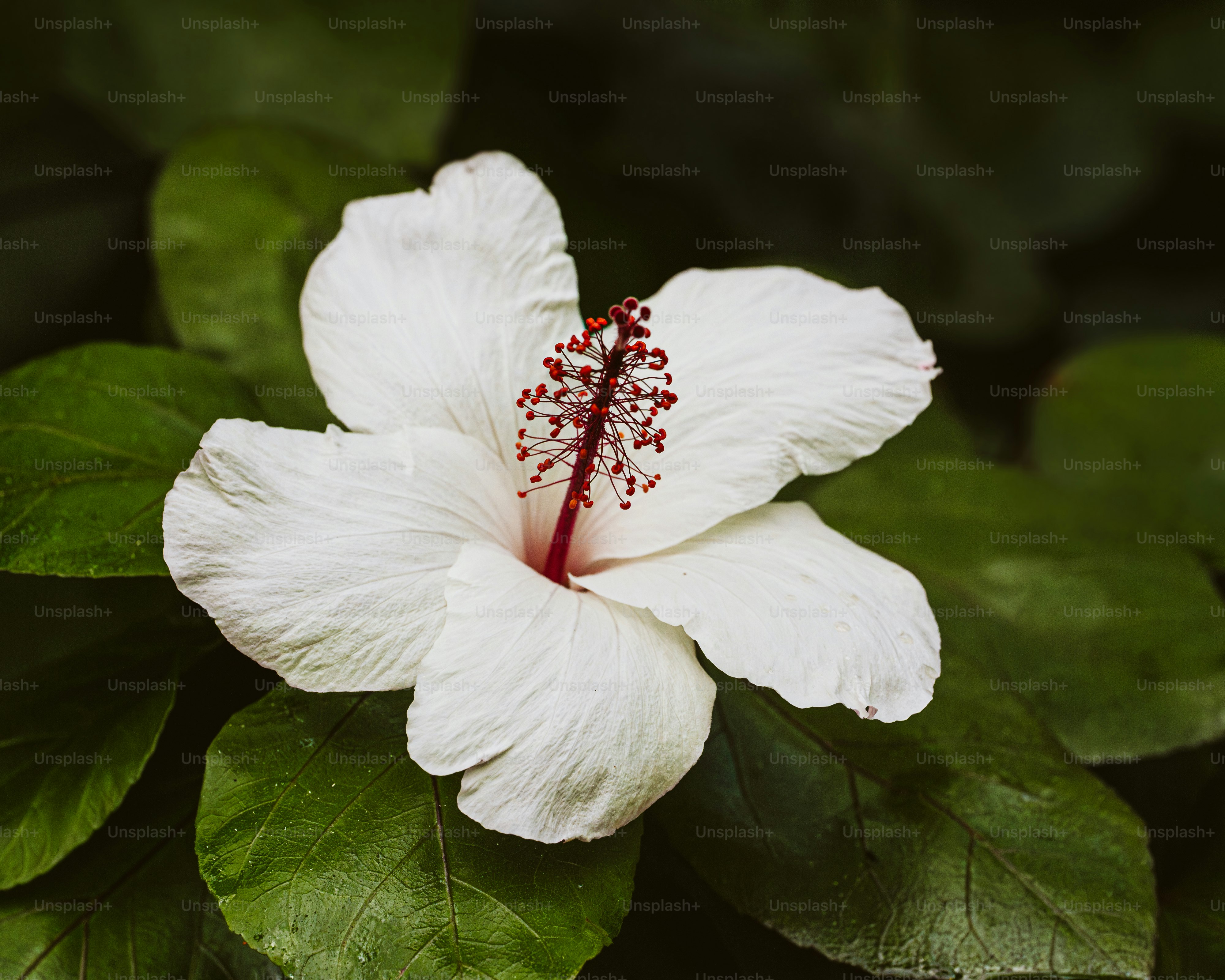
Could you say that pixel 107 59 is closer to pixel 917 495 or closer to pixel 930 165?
pixel 917 495

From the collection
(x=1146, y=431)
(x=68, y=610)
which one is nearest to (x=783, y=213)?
(x=1146, y=431)

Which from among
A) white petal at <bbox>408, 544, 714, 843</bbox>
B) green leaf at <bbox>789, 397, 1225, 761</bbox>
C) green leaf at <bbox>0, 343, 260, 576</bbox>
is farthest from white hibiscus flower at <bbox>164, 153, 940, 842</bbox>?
green leaf at <bbox>789, 397, 1225, 761</bbox>

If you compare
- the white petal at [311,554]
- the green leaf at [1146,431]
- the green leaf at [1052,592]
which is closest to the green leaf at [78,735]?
the white petal at [311,554]

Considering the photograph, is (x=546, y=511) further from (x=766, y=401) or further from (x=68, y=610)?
(x=68, y=610)

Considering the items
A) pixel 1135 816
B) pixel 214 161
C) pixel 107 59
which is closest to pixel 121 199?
pixel 107 59

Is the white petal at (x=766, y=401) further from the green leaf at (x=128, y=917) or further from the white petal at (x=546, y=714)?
the green leaf at (x=128, y=917)

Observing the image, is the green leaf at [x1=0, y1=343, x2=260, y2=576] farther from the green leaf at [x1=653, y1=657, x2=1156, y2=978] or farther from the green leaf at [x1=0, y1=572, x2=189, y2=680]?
the green leaf at [x1=653, y1=657, x2=1156, y2=978]
